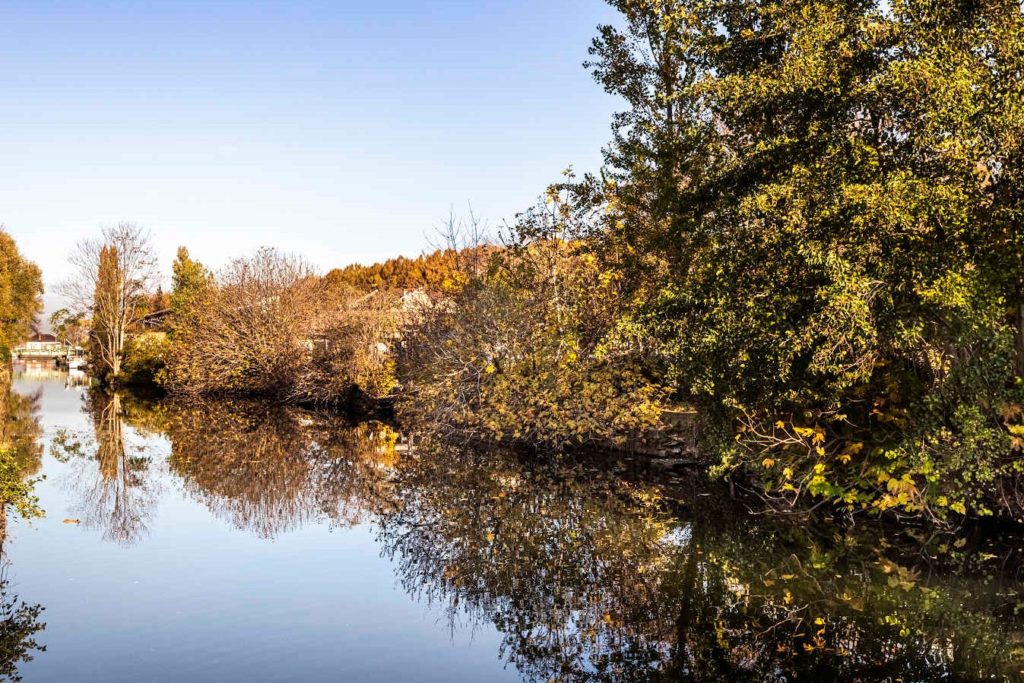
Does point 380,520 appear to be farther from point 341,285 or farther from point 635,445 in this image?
point 341,285

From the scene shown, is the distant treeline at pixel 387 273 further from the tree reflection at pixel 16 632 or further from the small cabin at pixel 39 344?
the small cabin at pixel 39 344

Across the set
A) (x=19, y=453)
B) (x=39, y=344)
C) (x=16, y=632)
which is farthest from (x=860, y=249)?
(x=39, y=344)

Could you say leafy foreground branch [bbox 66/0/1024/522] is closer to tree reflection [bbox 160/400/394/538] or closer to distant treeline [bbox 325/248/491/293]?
tree reflection [bbox 160/400/394/538]

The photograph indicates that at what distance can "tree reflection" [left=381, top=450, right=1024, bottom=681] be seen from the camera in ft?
26.6

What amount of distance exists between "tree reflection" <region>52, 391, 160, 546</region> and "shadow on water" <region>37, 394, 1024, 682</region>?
0.08 m

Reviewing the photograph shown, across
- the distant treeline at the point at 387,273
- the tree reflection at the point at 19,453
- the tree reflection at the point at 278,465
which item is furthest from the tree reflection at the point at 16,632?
the distant treeline at the point at 387,273

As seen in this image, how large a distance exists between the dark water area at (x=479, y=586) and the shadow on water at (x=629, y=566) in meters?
0.04

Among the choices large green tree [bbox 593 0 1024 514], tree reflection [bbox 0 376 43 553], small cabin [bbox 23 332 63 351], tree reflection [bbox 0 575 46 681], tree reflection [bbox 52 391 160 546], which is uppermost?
small cabin [bbox 23 332 63 351]

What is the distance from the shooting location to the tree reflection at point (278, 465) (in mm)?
15945

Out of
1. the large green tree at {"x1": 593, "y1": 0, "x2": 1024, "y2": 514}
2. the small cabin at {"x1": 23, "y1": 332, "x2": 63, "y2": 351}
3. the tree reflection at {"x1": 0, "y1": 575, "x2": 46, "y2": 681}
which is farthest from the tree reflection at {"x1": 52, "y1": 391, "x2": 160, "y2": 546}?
the small cabin at {"x1": 23, "y1": 332, "x2": 63, "y2": 351}

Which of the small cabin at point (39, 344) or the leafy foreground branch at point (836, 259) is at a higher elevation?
the small cabin at point (39, 344)

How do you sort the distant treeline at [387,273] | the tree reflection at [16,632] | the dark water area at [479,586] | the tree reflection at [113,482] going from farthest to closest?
the distant treeline at [387,273] → the tree reflection at [113,482] → the dark water area at [479,586] → the tree reflection at [16,632]

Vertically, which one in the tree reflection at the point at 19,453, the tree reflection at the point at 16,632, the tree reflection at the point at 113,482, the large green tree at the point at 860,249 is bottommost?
the tree reflection at the point at 16,632

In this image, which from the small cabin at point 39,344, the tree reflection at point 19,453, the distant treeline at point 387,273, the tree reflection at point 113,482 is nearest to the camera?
the tree reflection at point 19,453
